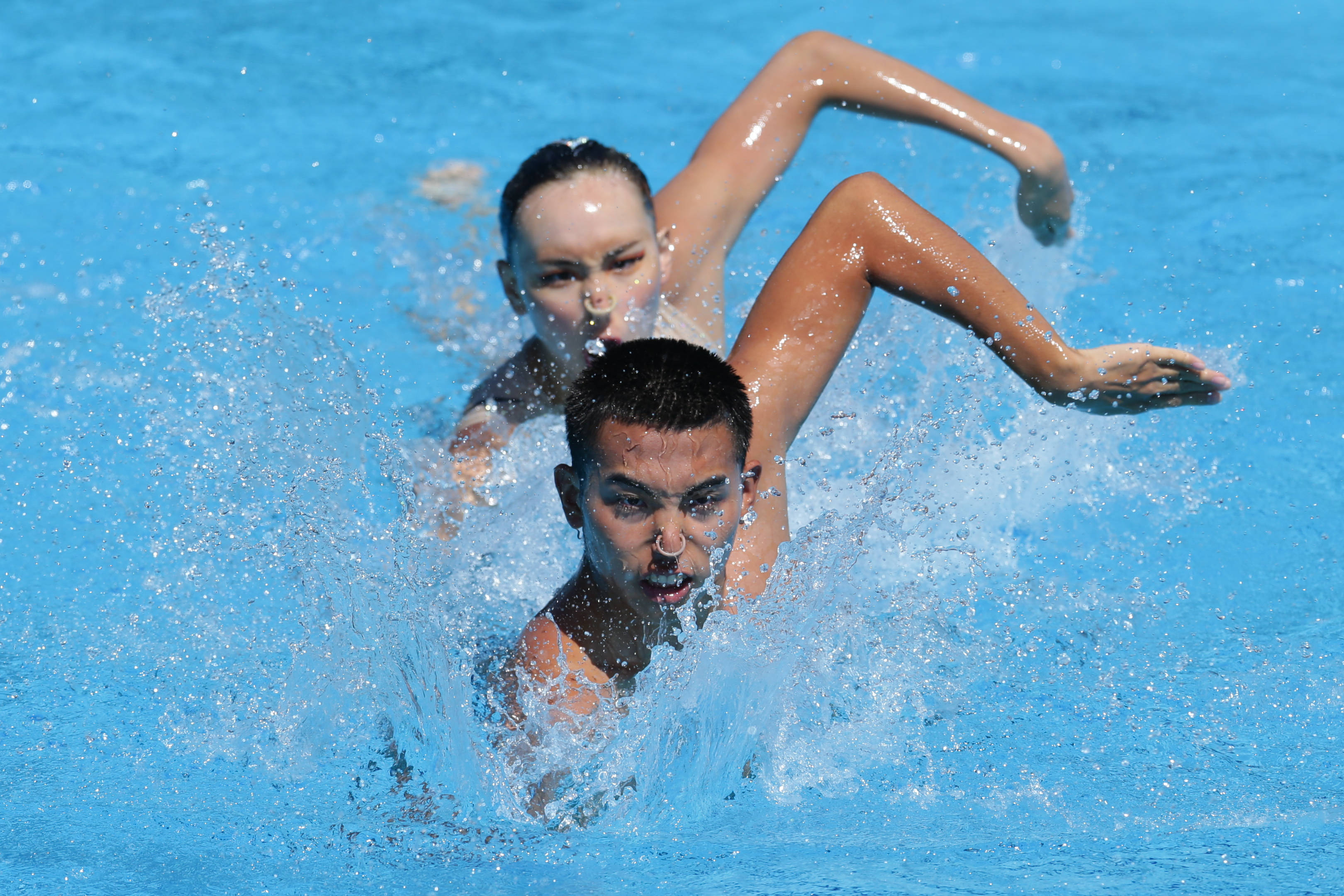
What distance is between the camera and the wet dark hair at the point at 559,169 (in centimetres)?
393

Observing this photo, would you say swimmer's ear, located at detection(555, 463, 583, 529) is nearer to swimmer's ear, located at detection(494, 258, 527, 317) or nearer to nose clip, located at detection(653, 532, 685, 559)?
nose clip, located at detection(653, 532, 685, 559)

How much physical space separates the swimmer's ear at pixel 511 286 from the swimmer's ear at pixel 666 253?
1.30ft

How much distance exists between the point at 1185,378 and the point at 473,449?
6.49 ft

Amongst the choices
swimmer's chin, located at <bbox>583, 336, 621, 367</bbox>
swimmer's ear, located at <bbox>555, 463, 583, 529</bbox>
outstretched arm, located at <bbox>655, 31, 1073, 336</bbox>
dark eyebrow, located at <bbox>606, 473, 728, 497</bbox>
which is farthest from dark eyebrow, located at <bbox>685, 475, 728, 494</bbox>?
outstretched arm, located at <bbox>655, 31, 1073, 336</bbox>

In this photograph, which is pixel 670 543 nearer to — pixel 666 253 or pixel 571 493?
pixel 571 493

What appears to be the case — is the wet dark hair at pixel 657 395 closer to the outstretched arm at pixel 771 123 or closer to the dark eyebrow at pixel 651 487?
the dark eyebrow at pixel 651 487

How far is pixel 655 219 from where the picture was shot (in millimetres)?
4145

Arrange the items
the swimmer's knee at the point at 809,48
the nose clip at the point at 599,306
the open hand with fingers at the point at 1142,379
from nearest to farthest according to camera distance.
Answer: the open hand with fingers at the point at 1142,379 → the nose clip at the point at 599,306 → the swimmer's knee at the point at 809,48

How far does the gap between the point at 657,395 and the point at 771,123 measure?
1783 mm

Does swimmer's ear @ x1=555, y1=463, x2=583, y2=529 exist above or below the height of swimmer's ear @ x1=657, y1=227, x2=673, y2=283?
below

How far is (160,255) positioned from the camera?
5.58 meters

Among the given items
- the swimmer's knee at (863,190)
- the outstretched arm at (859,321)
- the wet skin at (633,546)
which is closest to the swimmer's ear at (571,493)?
the wet skin at (633,546)

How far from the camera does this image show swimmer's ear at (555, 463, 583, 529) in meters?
2.92

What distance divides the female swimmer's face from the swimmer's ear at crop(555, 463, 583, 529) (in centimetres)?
87
